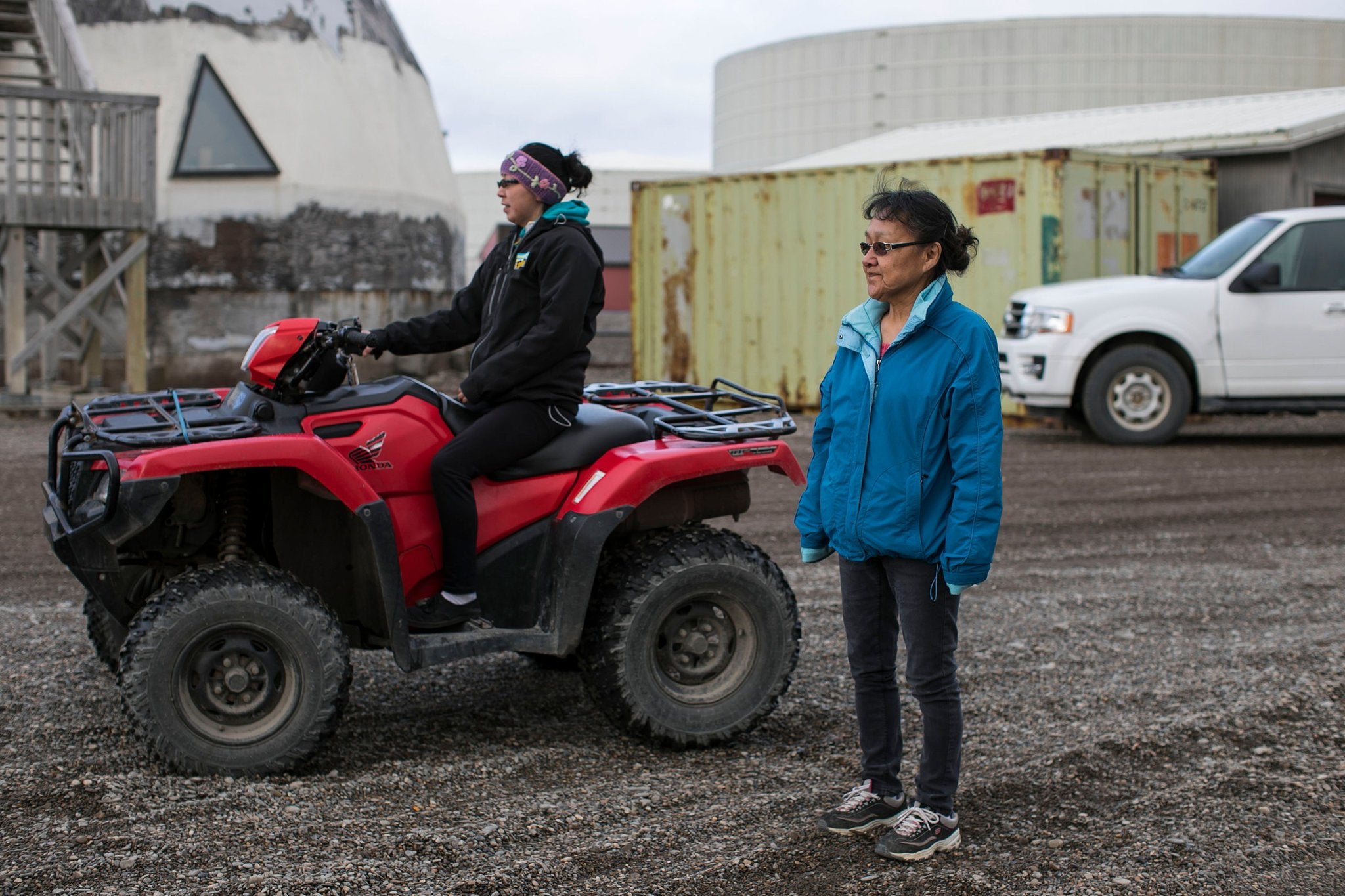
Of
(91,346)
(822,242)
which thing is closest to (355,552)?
(822,242)

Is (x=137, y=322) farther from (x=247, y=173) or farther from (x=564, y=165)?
(x=564, y=165)

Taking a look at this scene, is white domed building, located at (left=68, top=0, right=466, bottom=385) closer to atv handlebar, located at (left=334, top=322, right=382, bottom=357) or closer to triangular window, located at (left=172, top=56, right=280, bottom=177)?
triangular window, located at (left=172, top=56, right=280, bottom=177)

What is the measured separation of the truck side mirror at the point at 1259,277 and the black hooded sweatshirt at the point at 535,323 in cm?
905

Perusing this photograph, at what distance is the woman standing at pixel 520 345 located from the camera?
429 cm

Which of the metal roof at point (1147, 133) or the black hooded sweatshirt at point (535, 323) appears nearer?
the black hooded sweatshirt at point (535, 323)

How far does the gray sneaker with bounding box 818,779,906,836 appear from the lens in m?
3.72

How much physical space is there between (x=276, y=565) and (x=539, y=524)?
86 centimetres

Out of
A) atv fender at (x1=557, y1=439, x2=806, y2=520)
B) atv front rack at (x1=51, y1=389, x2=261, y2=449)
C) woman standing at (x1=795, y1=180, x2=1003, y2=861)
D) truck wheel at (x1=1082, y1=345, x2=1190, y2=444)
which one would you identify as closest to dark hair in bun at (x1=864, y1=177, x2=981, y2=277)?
woman standing at (x1=795, y1=180, x2=1003, y2=861)

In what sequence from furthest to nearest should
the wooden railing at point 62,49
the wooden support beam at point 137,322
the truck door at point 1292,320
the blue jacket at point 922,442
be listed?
1. the wooden railing at point 62,49
2. the wooden support beam at point 137,322
3. the truck door at point 1292,320
4. the blue jacket at point 922,442

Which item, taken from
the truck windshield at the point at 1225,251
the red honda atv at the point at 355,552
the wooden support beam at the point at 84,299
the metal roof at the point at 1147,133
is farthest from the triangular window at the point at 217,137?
the red honda atv at the point at 355,552

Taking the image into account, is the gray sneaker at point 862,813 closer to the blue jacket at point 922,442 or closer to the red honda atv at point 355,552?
the blue jacket at point 922,442

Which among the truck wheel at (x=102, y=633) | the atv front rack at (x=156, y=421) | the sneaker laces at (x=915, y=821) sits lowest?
the sneaker laces at (x=915, y=821)

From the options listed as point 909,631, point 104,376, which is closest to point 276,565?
point 909,631

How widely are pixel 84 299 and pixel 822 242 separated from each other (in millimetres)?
8301
